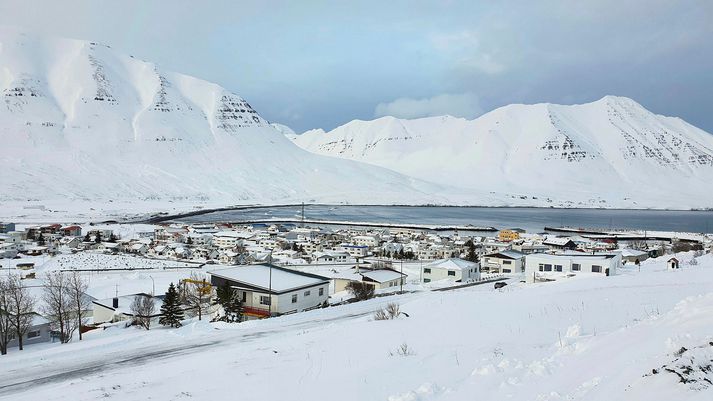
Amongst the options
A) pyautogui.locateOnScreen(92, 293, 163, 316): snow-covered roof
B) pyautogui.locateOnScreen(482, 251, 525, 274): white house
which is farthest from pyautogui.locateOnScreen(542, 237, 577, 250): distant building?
pyautogui.locateOnScreen(92, 293, 163, 316): snow-covered roof

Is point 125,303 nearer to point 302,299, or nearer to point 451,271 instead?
point 302,299

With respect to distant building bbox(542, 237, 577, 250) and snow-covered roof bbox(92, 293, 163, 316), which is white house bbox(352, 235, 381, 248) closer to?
distant building bbox(542, 237, 577, 250)

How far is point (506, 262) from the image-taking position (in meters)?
40.5

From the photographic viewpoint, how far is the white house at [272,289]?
21.4 metres

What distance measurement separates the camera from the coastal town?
22875 mm

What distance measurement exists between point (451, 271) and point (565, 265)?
24.1 ft

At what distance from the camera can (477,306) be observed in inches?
488

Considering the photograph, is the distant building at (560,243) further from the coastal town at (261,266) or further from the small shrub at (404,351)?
the small shrub at (404,351)

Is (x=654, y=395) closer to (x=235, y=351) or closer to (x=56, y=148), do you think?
(x=235, y=351)

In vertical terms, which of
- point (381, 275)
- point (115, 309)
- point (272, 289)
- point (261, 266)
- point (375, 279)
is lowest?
point (115, 309)

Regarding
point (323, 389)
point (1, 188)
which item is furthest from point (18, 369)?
point (1, 188)

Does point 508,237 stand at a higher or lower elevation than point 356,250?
higher

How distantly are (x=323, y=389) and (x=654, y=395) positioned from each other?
391 cm

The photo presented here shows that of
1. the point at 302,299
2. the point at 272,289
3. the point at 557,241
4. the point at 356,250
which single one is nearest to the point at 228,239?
A: the point at 356,250
